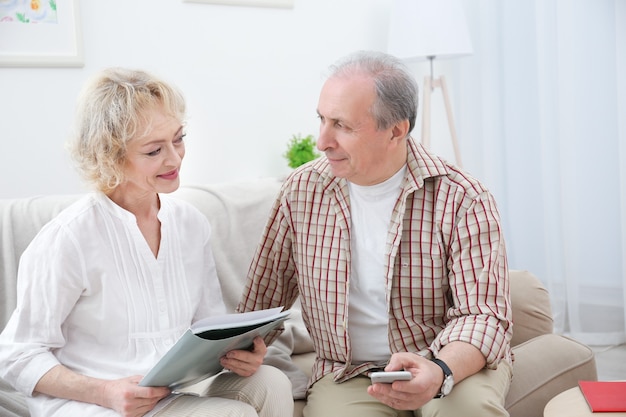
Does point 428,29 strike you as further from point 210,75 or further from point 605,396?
point 605,396

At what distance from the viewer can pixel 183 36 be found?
2.97 meters

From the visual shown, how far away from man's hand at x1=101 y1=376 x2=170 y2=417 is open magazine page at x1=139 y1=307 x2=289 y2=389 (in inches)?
0.7

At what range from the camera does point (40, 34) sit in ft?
8.50

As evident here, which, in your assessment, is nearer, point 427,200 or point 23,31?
point 427,200

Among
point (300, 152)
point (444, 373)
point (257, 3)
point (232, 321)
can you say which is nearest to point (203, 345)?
point (232, 321)

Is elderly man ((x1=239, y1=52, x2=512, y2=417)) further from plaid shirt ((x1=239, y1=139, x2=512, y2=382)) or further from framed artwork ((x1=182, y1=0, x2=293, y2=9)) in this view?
framed artwork ((x1=182, y1=0, x2=293, y2=9))

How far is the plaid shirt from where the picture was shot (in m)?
1.86

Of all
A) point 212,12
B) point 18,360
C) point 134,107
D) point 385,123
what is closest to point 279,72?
point 212,12

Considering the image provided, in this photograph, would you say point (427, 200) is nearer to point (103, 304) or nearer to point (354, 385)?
point (354, 385)

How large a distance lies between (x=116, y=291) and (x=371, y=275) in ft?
2.02

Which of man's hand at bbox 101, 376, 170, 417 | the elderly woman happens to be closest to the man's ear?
the elderly woman

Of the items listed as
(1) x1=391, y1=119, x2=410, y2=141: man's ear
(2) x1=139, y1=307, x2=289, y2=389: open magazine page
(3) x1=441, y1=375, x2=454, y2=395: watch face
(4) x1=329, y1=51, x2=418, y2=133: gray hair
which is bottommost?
(3) x1=441, y1=375, x2=454, y2=395: watch face

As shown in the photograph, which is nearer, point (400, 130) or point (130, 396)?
point (130, 396)

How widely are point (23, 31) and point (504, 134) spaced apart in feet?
7.17
